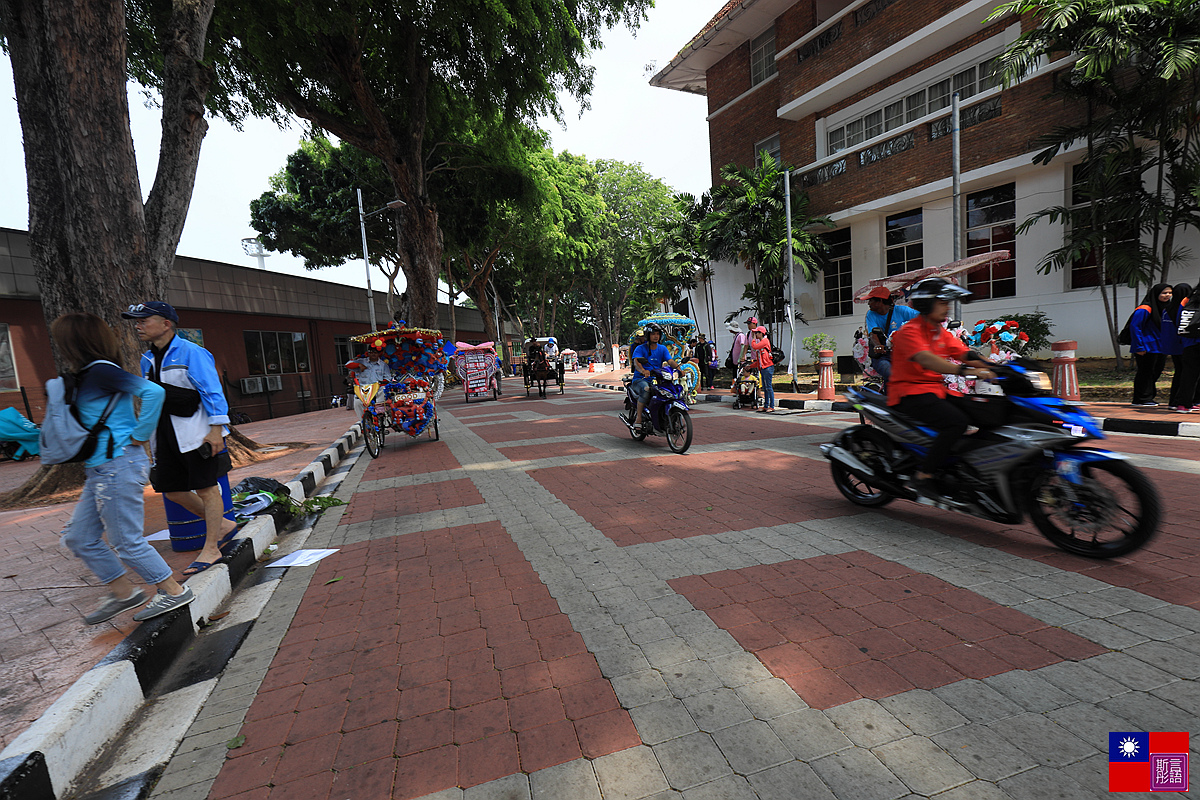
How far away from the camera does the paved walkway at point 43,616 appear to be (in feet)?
8.61

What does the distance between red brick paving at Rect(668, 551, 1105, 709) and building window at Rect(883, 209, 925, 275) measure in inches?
618

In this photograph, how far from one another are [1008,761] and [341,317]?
2589cm

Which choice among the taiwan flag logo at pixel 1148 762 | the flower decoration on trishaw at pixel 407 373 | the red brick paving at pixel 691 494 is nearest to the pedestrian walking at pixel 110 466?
the red brick paving at pixel 691 494

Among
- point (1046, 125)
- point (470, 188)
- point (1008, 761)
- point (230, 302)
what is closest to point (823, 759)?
point (1008, 761)

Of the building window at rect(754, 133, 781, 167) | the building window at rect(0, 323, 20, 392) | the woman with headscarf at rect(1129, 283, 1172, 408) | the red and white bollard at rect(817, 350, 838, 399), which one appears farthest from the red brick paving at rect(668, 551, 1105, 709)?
the building window at rect(754, 133, 781, 167)

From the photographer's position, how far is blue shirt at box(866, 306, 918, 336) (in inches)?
262

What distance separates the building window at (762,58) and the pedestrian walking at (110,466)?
2229cm

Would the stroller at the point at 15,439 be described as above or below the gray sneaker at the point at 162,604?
above

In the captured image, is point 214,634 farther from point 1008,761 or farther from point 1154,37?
point 1154,37

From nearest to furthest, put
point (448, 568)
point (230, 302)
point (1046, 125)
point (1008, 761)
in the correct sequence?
point (1008, 761), point (448, 568), point (1046, 125), point (230, 302)

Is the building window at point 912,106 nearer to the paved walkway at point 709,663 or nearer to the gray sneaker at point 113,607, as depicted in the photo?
the paved walkway at point 709,663

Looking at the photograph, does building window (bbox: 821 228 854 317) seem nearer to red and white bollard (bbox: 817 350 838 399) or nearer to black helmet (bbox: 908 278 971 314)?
red and white bollard (bbox: 817 350 838 399)

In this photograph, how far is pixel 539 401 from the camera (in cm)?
1855

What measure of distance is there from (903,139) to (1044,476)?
15.5 m
